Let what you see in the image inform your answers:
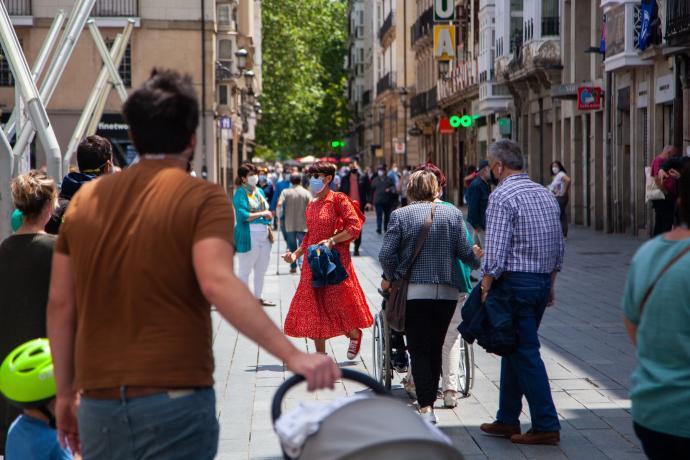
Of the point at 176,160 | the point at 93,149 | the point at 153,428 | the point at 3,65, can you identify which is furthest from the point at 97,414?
the point at 3,65

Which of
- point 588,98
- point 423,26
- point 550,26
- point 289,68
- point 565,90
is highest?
point 423,26

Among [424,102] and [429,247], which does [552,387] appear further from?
[424,102]

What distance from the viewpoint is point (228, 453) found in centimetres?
777

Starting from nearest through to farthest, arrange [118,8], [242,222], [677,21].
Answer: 1. [242,222]
2. [677,21]
3. [118,8]

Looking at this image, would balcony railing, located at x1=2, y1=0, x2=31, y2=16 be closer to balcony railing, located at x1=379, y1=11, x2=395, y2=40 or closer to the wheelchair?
the wheelchair

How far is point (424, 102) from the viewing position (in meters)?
69.8

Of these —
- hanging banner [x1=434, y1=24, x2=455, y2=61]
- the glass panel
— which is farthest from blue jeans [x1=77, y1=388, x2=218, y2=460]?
hanging banner [x1=434, y1=24, x2=455, y2=61]

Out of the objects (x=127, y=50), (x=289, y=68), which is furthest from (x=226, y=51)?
(x=289, y=68)

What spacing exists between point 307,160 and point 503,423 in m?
74.5

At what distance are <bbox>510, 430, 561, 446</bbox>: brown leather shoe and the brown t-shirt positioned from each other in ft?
14.4

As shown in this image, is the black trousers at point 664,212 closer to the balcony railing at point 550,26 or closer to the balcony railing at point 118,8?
the balcony railing at point 550,26

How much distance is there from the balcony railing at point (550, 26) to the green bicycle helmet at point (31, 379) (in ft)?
120

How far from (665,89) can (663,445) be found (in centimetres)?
2563

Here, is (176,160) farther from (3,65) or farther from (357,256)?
(3,65)
